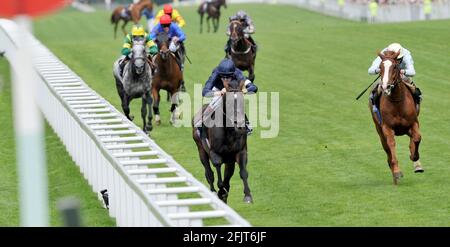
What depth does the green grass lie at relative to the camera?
13.8 m

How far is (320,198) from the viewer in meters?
14.6

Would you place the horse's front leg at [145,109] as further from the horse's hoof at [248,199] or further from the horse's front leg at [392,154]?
the horse's hoof at [248,199]

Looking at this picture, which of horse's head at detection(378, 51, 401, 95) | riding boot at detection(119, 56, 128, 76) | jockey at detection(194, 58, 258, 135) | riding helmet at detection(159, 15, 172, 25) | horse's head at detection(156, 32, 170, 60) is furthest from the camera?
riding helmet at detection(159, 15, 172, 25)

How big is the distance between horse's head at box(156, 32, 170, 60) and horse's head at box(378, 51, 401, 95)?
7789 millimetres

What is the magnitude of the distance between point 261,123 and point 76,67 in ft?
40.2

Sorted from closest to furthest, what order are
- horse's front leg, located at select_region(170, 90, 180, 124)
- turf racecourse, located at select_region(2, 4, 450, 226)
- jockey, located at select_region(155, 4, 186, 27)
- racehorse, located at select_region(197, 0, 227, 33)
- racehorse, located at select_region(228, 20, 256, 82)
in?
1. turf racecourse, located at select_region(2, 4, 450, 226)
2. horse's front leg, located at select_region(170, 90, 180, 124)
3. jockey, located at select_region(155, 4, 186, 27)
4. racehorse, located at select_region(228, 20, 256, 82)
5. racehorse, located at select_region(197, 0, 227, 33)

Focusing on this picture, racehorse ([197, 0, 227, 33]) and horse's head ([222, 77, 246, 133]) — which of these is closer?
horse's head ([222, 77, 246, 133])

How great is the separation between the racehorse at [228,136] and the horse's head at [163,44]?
322 inches

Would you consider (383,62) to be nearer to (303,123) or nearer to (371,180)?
(371,180)

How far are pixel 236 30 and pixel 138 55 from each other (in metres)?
5.64

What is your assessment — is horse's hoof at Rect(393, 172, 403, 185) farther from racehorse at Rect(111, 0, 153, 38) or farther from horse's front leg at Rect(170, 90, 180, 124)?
racehorse at Rect(111, 0, 153, 38)

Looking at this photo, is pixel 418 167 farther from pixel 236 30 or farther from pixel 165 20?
pixel 236 30

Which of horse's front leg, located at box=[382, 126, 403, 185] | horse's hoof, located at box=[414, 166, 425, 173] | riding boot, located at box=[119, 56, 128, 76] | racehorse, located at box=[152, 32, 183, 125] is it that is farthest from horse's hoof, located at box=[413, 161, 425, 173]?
racehorse, located at box=[152, 32, 183, 125]

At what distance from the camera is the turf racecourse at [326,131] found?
13.9m
